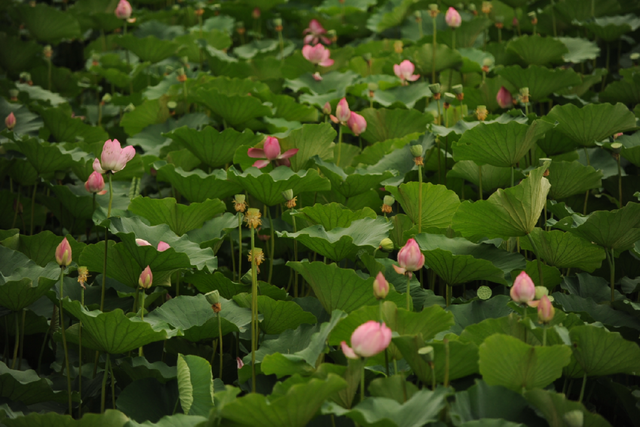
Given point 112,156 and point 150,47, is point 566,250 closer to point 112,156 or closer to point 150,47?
point 112,156

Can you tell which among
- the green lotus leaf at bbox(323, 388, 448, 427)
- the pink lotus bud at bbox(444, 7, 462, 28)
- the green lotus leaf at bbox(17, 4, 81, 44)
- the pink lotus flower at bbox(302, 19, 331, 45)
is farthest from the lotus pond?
the green lotus leaf at bbox(17, 4, 81, 44)

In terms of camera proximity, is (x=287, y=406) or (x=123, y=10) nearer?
(x=287, y=406)

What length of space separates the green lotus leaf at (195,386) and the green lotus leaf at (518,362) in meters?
0.52

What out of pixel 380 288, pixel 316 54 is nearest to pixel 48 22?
pixel 316 54

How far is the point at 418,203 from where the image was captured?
1575mm

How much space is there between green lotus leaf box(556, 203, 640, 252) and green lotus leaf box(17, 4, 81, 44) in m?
2.76

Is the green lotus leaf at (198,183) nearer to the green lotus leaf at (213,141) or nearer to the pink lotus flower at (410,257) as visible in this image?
the green lotus leaf at (213,141)

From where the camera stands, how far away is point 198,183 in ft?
5.89

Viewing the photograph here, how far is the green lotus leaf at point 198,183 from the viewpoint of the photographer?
5.79 feet

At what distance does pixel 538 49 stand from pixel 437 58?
1.36ft

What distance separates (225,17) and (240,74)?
1.10 meters

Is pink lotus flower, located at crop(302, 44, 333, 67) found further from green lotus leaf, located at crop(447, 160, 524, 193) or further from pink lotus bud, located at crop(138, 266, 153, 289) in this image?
pink lotus bud, located at crop(138, 266, 153, 289)

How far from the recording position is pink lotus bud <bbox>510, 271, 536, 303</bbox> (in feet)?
3.49

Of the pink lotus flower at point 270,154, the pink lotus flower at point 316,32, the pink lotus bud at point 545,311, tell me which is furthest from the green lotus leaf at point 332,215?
the pink lotus flower at point 316,32
